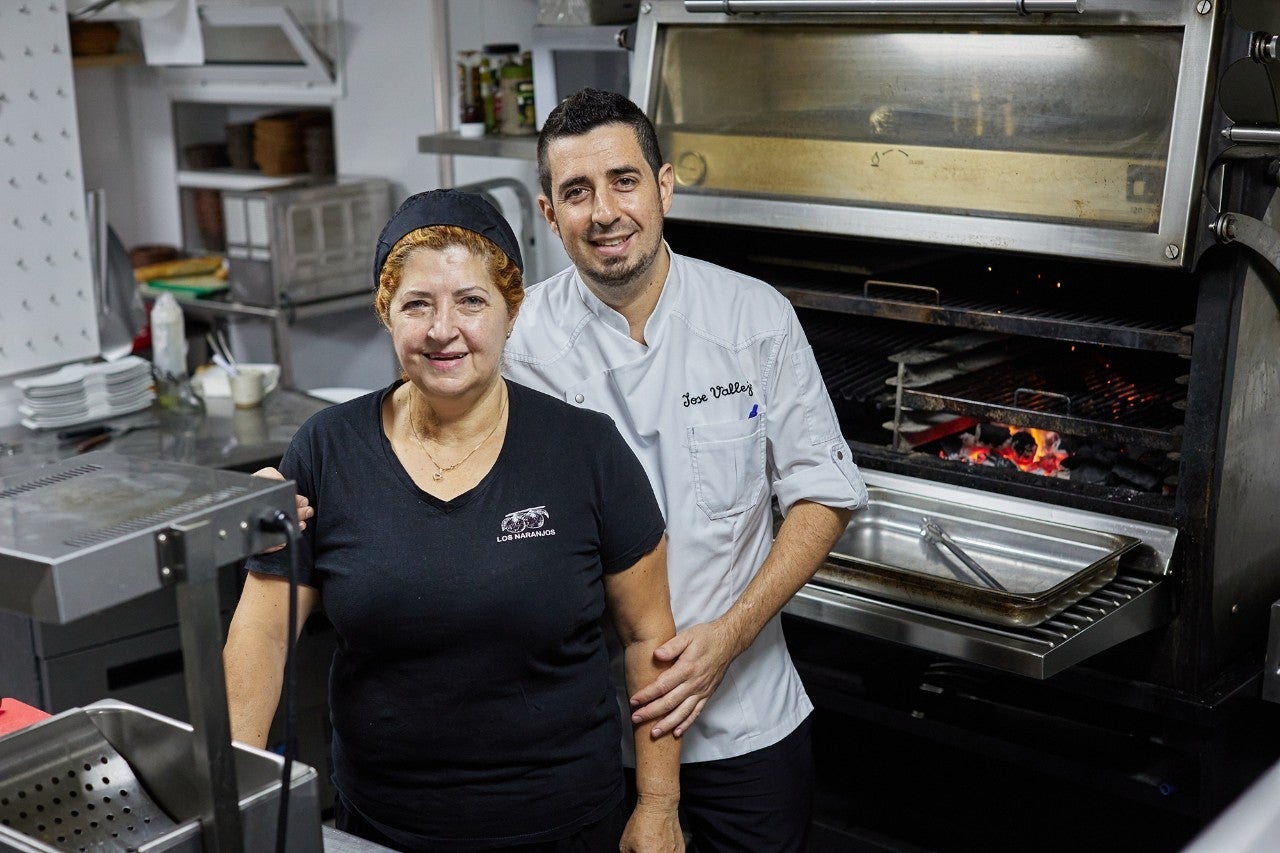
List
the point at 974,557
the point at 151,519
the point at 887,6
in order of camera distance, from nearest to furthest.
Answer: the point at 151,519, the point at 887,6, the point at 974,557

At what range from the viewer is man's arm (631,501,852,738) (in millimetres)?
2014

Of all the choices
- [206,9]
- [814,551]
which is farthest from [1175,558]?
[206,9]

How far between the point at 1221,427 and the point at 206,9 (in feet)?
13.9

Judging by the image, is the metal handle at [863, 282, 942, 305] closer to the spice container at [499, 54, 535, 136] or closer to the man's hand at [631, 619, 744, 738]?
the man's hand at [631, 619, 744, 738]

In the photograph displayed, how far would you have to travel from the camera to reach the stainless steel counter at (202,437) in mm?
3523

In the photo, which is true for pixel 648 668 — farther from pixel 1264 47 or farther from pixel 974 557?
pixel 1264 47

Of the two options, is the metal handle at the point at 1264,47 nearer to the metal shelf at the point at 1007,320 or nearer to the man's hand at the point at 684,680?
the metal shelf at the point at 1007,320

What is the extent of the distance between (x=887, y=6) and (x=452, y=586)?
1424 millimetres

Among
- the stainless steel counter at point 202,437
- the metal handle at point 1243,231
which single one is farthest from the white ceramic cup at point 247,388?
the metal handle at point 1243,231

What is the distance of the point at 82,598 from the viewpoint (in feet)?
3.81

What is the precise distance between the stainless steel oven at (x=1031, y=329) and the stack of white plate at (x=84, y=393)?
181 centimetres

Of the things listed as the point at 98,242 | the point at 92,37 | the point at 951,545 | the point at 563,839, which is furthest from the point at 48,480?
the point at 92,37

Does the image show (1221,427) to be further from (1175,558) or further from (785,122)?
(785,122)

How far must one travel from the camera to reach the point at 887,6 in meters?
2.49
